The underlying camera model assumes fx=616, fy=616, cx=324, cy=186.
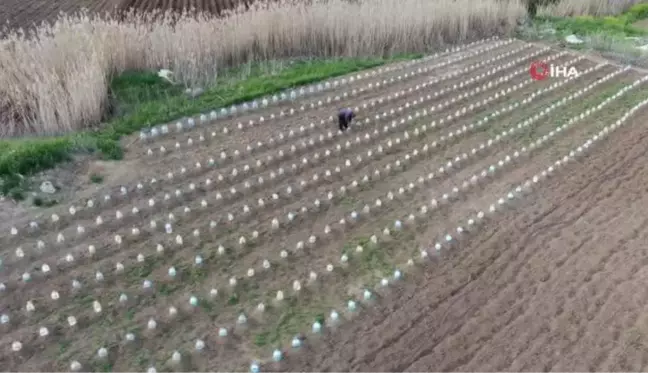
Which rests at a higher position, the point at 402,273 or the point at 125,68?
the point at 125,68

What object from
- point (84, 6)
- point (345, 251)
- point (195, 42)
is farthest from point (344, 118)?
point (84, 6)

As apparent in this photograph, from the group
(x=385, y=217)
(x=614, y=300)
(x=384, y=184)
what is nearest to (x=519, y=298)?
(x=614, y=300)

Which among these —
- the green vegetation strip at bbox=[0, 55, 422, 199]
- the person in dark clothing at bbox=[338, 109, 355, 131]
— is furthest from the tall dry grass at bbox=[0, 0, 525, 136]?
the person in dark clothing at bbox=[338, 109, 355, 131]

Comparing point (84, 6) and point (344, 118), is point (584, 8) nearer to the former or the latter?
point (344, 118)

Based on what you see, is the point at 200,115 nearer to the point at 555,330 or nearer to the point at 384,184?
the point at 384,184

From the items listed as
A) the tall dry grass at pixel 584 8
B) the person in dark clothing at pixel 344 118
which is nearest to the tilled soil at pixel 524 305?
the person in dark clothing at pixel 344 118

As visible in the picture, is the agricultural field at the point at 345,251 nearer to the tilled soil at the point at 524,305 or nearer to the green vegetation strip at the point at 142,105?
the tilled soil at the point at 524,305

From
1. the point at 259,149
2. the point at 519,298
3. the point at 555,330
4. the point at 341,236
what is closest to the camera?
the point at 555,330
